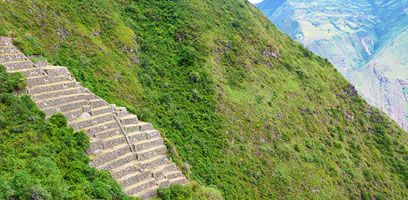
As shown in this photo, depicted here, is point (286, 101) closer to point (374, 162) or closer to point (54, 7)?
point (374, 162)

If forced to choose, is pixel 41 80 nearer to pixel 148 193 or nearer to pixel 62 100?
pixel 62 100

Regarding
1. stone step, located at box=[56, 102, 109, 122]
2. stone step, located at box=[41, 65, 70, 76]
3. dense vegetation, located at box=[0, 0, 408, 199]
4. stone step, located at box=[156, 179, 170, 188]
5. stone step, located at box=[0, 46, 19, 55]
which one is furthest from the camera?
dense vegetation, located at box=[0, 0, 408, 199]

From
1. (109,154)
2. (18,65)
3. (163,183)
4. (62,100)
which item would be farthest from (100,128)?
(18,65)

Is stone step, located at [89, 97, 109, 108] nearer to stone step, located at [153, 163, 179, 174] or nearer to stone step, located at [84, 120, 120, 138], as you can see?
stone step, located at [84, 120, 120, 138]

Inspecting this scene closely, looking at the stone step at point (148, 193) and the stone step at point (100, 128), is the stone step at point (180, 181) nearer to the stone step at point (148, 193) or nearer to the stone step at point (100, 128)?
the stone step at point (148, 193)

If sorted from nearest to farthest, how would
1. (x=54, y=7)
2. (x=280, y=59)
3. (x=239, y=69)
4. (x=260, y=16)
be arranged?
1. (x=54, y=7)
2. (x=239, y=69)
3. (x=280, y=59)
4. (x=260, y=16)

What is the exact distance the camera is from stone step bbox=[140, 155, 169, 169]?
23.6m

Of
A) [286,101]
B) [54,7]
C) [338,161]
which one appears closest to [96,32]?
[54,7]

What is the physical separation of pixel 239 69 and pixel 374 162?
35.5 metres

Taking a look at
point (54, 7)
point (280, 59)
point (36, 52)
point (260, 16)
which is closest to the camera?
point (36, 52)

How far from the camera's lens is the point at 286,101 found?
183ft

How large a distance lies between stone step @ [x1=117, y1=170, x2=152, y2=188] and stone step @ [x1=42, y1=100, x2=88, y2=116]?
268 inches

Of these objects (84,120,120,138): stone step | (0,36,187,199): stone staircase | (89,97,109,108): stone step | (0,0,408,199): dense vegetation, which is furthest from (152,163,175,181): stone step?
(89,97,109,108): stone step

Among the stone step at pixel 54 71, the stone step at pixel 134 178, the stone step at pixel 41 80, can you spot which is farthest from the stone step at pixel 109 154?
the stone step at pixel 54 71
